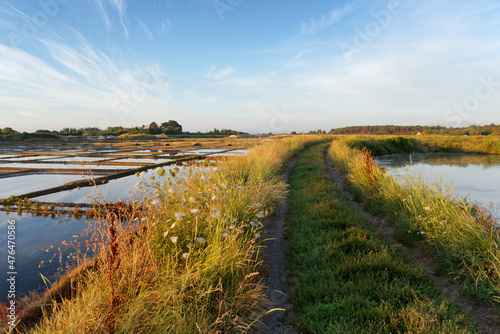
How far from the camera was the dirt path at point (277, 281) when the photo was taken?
2740 mm

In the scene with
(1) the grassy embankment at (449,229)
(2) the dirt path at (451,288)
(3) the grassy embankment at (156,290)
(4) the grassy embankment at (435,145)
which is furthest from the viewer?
(4) the grassy embankment at (435,145)

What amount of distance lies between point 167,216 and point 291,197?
511 centimetres

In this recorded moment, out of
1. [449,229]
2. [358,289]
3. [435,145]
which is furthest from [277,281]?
[435,145]

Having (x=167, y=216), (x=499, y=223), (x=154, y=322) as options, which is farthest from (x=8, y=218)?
(x=499, y=223)

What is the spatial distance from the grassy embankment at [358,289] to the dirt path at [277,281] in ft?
0.48

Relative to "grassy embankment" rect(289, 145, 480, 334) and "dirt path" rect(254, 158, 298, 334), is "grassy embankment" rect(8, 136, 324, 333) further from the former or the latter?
"grassy embankment" rect(289, 145, 480, 334)

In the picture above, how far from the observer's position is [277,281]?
365 cm

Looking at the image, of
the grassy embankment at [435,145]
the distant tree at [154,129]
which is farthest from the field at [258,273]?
the distant tree at [154,129]

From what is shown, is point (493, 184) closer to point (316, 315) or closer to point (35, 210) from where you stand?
point (316, 315)

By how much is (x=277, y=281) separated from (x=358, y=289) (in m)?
1.18

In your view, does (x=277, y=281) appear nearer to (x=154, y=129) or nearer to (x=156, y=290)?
(x=156, y=290)

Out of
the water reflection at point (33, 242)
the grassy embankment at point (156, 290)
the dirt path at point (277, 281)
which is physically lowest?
the dirt path at point (277, 281)

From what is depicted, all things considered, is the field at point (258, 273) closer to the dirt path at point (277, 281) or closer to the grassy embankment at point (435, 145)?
the dirt path at point (277, 281)

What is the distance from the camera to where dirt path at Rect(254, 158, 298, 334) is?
2.74m
